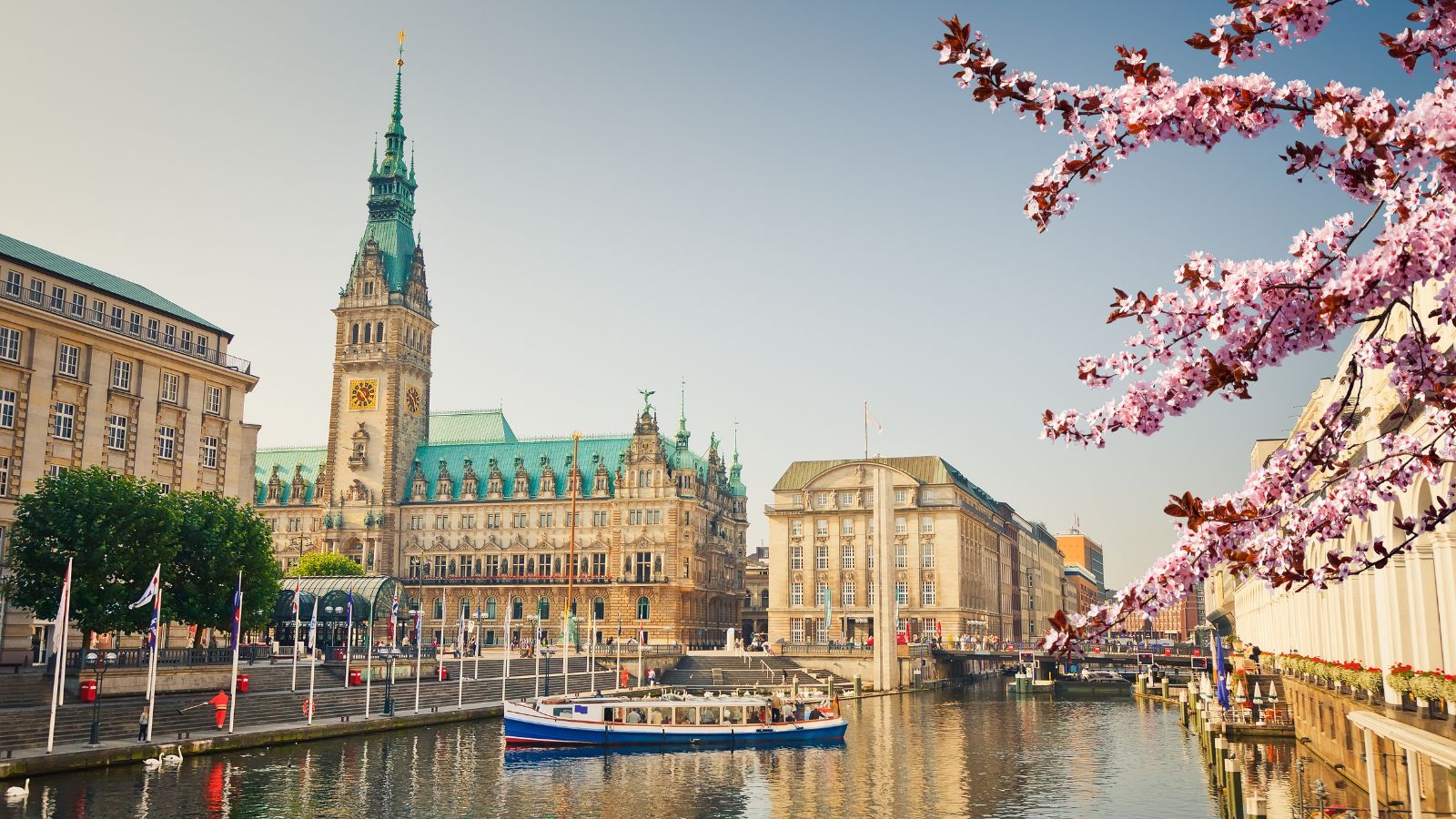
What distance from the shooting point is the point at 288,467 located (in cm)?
18200

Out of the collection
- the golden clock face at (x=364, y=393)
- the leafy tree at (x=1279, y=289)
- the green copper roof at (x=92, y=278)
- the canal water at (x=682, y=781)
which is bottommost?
the canal water at (x=682, y=781)

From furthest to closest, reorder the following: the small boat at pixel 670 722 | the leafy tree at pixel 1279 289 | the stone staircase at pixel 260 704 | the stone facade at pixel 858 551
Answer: the stone facade at pixel 858 551, the small boat at pixel 670 722, the stone staircase at pixel 260 704, the leafy tree at pixel 1279 289

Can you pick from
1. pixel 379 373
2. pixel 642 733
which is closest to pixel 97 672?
pixel 642 733

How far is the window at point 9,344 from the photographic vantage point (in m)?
76.7

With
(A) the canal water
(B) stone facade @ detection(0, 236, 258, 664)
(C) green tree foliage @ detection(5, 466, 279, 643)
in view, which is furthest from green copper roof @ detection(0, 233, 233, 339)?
(A) the canal water

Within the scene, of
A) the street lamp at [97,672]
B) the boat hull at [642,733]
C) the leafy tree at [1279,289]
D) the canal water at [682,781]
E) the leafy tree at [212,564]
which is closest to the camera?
the leafy tree at [1279,289]

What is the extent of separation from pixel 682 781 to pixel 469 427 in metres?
138

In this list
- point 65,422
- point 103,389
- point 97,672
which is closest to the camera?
point 97,672

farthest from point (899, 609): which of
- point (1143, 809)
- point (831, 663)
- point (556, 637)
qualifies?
point (1143, 809)

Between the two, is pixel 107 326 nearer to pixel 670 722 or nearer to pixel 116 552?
pixel 116 552

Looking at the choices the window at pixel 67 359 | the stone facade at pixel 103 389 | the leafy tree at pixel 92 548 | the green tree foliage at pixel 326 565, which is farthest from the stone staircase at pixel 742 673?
the window at pixel 67 359

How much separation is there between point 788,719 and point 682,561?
88.4 meters

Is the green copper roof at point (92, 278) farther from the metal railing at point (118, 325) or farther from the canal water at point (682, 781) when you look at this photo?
the canal water at point (682, 781)

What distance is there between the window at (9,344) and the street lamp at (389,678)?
3117cm
